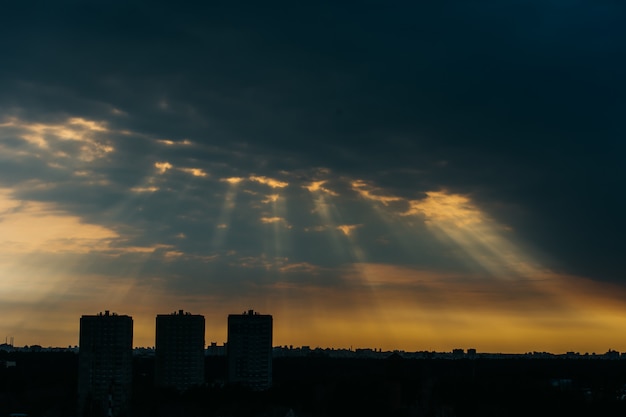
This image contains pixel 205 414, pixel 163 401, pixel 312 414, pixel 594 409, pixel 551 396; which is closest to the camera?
pixel 594 409

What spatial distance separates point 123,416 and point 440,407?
56.3 m

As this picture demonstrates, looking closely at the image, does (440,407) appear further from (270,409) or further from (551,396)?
(270,409)

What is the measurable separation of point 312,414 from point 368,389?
43.1ft

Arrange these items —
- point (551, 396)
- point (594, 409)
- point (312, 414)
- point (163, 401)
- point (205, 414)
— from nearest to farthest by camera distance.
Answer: point (594, 409) < point (551, 396) < point (312, 414) < point (205, 414) < point (163, 401)

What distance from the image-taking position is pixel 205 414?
169000 millimetres

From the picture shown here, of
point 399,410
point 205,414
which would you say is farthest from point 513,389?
point 205,414

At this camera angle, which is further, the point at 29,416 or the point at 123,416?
the point at 123,416

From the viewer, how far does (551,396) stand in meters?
149

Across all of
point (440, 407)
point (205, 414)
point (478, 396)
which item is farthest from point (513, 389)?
point (205, 414)

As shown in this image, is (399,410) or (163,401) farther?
(163,401)

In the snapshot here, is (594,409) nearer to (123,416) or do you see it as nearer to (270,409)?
(270,409)

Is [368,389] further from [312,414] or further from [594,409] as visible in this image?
[594,409]

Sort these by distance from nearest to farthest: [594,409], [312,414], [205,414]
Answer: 1. [594,409]
2. [312,414]
3. [205,414]

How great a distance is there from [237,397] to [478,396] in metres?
45.0
